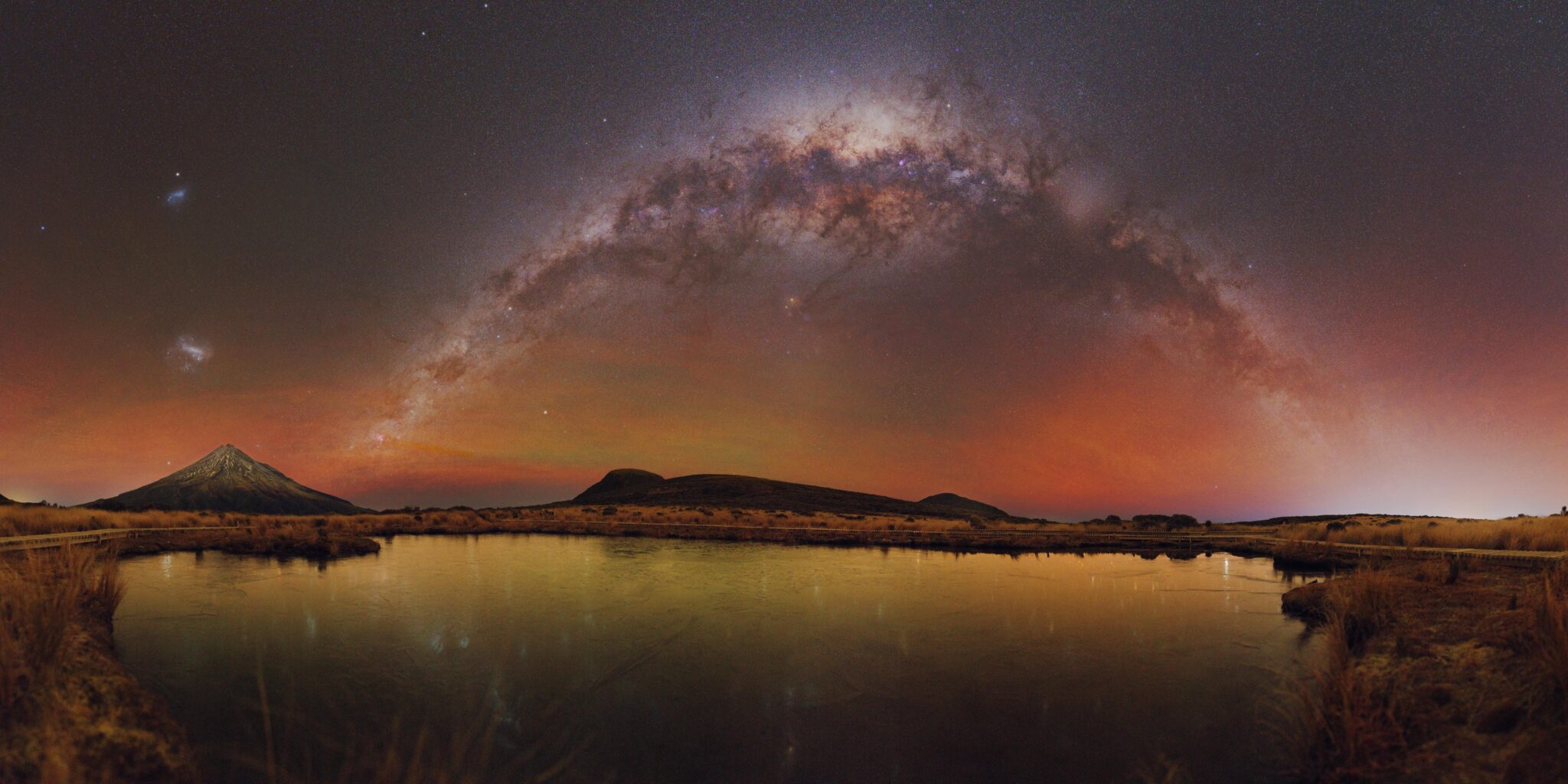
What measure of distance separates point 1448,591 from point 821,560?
19.0 metres

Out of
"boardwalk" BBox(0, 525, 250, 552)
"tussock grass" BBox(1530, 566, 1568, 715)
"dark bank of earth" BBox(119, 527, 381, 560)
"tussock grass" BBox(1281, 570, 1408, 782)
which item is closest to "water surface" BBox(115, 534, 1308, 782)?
"tussock grass" BBox(1281, 570, 1408, 782)

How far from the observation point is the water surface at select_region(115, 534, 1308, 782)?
7.27 m

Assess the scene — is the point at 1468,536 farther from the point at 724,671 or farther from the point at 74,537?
the point at 74,537

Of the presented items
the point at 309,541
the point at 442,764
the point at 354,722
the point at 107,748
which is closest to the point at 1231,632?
the point at 442,764

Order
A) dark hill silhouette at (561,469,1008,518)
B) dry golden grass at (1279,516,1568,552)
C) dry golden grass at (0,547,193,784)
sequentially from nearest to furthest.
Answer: dry golden grass at (0,547,193,784) → dry golden grass at (1279,516,1568,552) → dark hill silhouette at (561,469,1008,518)

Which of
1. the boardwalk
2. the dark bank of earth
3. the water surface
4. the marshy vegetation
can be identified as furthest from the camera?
the dark bank of earth

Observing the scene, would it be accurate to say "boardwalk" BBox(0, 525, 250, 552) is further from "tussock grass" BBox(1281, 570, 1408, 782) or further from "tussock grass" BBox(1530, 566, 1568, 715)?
"tussock grass" BBox(1530, 566, 1568, 715)

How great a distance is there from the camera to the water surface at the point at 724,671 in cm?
727

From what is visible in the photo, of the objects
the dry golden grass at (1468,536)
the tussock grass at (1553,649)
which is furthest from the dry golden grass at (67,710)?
the dry golden grass at (1468,536)

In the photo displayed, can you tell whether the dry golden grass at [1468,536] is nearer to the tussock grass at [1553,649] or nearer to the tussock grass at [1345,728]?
the tussock grass at [1553,649]

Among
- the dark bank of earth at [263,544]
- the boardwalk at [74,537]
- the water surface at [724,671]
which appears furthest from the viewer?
the dark bank of earth at [263,544]

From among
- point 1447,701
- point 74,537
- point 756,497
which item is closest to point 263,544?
point 74,537

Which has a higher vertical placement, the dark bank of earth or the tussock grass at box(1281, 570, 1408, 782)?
the tussock grass at box(1281, 570, 1408, 782)

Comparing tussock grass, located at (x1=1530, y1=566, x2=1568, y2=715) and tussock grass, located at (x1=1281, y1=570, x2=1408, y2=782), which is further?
tussock grass, located at (x1=1281, y1=570, x2=1408, y2=782)
